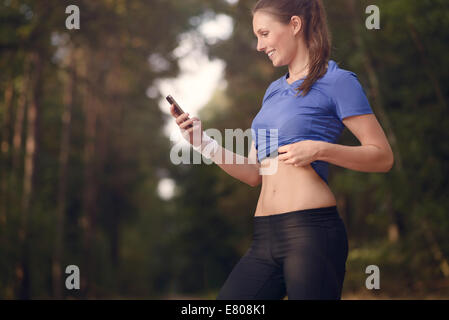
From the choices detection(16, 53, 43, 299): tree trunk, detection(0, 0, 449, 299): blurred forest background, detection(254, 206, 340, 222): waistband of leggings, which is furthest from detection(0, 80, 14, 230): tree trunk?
detection(254, 206, 340, 222): waistband of leggings

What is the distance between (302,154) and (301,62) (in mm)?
587

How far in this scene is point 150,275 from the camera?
35.6 meters

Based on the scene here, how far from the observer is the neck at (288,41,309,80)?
2.54m

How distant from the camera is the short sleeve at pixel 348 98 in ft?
7.45

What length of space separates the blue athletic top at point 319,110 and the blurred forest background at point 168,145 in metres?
4.56

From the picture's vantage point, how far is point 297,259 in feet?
7.35

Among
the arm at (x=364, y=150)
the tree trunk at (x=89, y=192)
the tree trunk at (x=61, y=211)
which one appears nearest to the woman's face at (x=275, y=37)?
the arm at (x=364, y=150)

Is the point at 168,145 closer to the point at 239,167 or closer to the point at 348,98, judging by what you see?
the point at 239,167

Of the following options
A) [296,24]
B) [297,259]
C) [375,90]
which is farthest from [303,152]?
[375,90]

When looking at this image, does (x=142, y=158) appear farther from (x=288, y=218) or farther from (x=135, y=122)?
(x=288, y=218)

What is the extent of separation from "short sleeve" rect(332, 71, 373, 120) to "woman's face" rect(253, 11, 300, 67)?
0.32m

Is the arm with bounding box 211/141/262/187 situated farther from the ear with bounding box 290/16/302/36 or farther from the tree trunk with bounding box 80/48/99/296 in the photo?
the tree trunk with bounding box 80/48/99/296

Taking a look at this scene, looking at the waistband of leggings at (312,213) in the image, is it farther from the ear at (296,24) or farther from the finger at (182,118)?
the ear at (296,24)

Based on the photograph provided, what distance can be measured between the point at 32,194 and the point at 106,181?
12.3 meters
